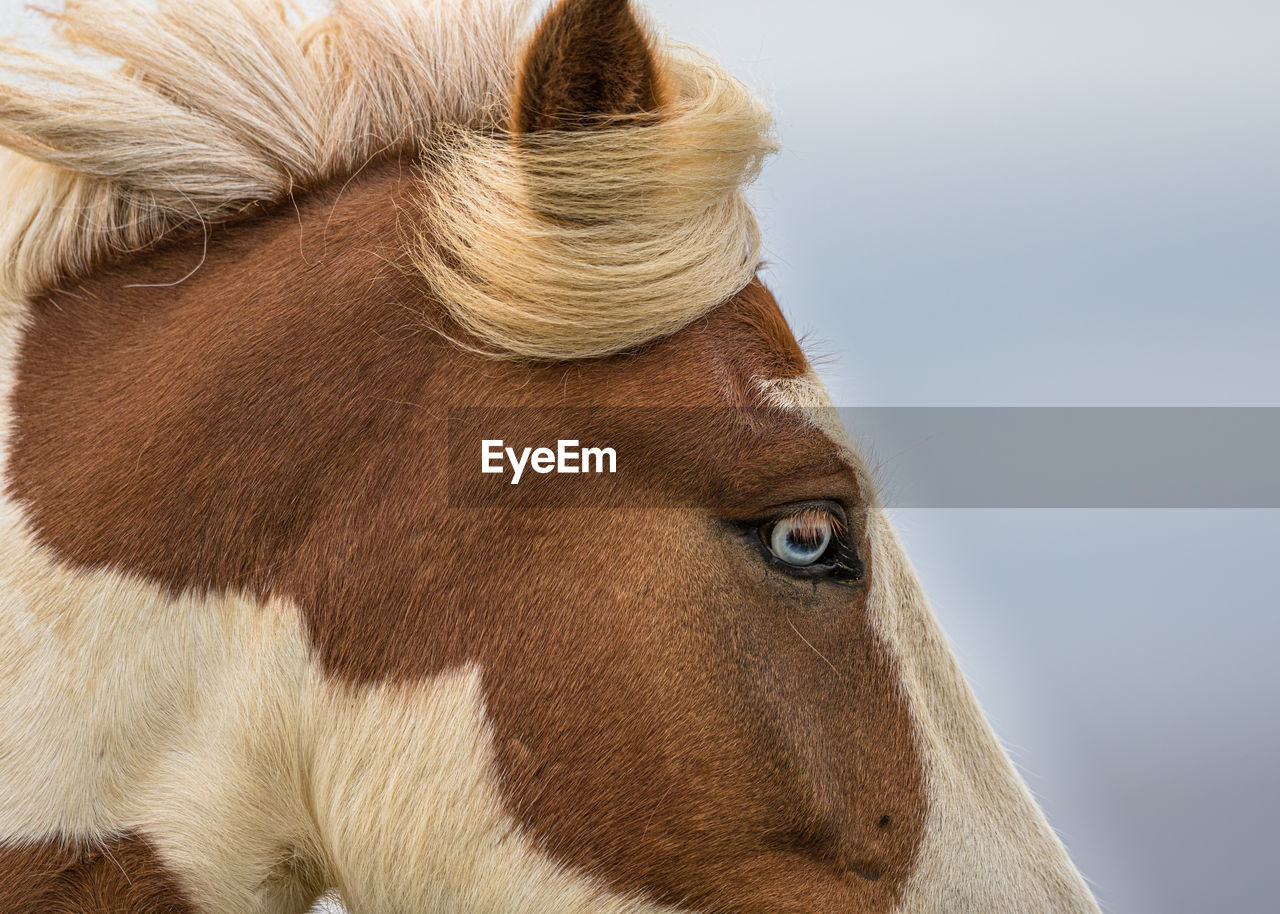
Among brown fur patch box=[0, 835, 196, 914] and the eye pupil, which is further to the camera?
the eye pupil

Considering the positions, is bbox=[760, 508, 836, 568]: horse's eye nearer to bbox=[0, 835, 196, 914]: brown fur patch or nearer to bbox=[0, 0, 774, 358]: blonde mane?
bbox=[0, 0, 774, 358]: blonde mane

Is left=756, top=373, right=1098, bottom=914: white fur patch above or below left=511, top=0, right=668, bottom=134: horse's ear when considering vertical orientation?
below

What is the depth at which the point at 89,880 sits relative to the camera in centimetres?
126

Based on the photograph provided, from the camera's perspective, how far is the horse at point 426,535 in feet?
4.25

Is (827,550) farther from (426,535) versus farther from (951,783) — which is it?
(426,535)

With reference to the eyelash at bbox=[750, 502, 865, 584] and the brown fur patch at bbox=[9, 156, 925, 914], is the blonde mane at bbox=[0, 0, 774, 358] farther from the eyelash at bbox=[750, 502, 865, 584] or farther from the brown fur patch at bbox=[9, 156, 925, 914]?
the eyelash at bbox=[750, 502, 865, 584]

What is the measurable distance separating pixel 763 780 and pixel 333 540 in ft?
2.11

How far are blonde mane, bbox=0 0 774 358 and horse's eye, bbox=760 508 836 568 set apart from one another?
1.01 feet

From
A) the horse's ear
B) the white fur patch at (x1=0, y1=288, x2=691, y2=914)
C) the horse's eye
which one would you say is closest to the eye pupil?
the horse's eye

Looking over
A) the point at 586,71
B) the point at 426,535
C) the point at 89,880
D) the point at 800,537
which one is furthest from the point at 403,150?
the point at 89,880

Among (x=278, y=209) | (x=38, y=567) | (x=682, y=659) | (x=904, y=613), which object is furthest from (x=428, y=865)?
(x=278, y=209)

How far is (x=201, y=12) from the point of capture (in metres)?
1.47

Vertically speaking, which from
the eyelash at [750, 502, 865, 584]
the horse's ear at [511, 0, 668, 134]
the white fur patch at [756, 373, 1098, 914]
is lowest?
the white fur patch at [756, 373, 1098, 914]

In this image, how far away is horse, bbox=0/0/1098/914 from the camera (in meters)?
1.29
